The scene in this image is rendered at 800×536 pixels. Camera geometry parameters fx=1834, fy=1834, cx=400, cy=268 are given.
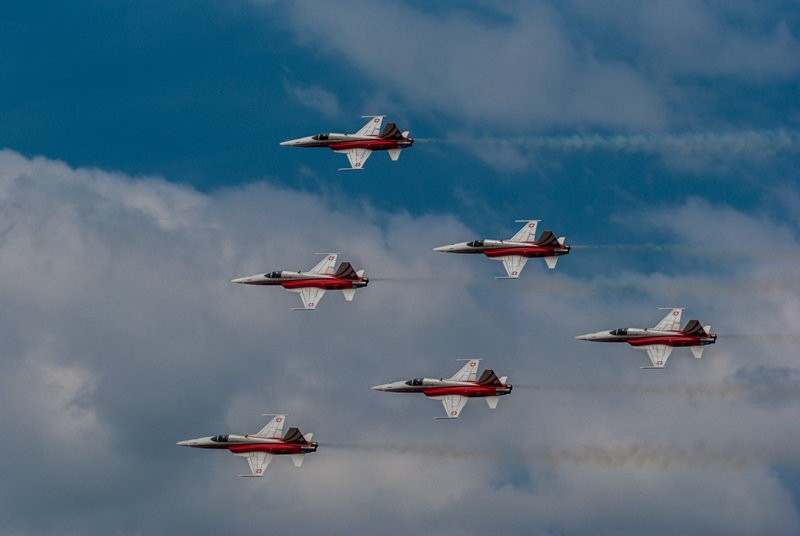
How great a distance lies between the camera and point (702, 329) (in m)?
198

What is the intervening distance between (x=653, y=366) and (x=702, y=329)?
6.83 metres

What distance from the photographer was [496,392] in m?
200

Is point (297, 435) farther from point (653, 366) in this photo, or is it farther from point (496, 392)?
point (653, 366)

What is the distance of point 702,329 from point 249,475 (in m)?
51.2

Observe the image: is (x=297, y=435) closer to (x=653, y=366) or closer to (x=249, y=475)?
(x=249, y=475)

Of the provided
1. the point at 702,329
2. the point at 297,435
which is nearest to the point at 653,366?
the point at 702,329

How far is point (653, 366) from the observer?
200 meters

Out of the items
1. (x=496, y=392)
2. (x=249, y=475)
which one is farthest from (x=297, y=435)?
(x=496, y=392)

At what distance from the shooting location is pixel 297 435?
199 m

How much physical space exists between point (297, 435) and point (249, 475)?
22.9ft

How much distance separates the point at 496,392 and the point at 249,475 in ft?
92.5

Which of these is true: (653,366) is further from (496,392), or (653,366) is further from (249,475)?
(249,475)

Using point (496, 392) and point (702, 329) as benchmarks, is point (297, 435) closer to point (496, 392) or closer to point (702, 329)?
point (496, 392)
